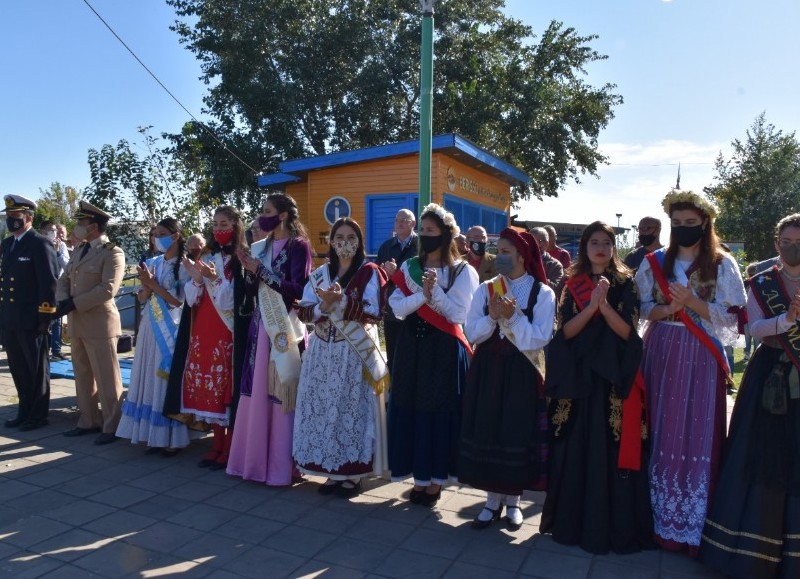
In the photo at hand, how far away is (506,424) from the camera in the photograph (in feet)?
12.9

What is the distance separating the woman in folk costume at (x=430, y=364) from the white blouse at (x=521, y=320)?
0.85 ft

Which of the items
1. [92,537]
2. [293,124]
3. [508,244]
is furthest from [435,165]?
[293,124]

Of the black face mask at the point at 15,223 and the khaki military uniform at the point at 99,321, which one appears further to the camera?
the black face mask at the point at 15,223

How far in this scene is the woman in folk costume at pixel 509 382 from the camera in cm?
391

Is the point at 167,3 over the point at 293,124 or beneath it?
over

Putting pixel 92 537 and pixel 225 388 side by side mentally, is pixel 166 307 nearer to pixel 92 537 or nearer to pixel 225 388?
pixel 225 388

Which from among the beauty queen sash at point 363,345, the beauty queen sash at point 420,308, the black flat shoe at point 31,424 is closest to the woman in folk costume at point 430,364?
the beauty queen sash at point 420,308

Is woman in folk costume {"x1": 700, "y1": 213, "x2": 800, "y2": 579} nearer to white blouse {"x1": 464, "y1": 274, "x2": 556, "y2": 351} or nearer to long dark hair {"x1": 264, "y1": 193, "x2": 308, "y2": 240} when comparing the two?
white blouse {"x1": 464, "y1": 274, "x2": 556, "y2": 351}

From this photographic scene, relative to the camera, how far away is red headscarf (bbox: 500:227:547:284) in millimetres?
4059

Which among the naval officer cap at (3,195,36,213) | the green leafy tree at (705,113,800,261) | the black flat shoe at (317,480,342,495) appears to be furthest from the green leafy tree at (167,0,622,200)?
the black flat shoe at (317,480,342,495)

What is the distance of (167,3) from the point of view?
23406 mm

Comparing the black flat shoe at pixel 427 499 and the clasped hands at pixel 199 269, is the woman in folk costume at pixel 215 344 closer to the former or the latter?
the clasped hands at pixel 199 269

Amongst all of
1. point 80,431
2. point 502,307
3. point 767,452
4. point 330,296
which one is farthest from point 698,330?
point 80,431

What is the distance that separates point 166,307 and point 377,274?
2.24 metres
